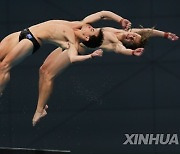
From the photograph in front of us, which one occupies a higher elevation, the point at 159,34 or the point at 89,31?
the point at 89,31

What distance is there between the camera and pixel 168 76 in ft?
39.1

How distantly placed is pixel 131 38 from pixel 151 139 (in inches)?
69.4

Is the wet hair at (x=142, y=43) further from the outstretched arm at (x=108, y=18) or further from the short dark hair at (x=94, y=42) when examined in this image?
the short dark hair at (x=94, y=42)

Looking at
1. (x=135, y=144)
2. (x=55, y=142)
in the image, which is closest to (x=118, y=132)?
(x=135, y=144)

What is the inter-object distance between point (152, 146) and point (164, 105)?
73 centimetres

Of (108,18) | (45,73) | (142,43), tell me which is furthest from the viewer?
(45,73)

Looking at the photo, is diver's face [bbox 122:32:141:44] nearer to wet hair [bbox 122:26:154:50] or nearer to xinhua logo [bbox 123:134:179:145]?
wet hair [bbox 122:26:154:50]

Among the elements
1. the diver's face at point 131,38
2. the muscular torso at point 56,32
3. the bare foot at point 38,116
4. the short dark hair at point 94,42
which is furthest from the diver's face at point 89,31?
the bare foot at point 38,116

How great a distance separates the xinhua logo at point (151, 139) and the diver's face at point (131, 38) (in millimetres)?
1607

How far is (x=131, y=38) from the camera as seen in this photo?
11609mm

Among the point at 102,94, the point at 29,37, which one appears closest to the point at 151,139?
the point at 102,94

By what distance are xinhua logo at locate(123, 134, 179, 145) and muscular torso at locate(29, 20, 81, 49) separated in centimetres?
193

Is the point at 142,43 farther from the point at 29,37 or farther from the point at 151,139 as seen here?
the point at 29,37

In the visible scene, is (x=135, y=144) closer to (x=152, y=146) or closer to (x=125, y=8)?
(x=152, y=146)
